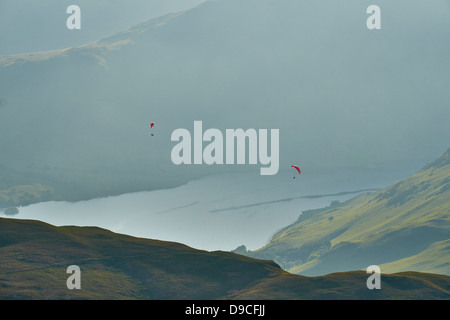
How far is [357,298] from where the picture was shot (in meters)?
198
